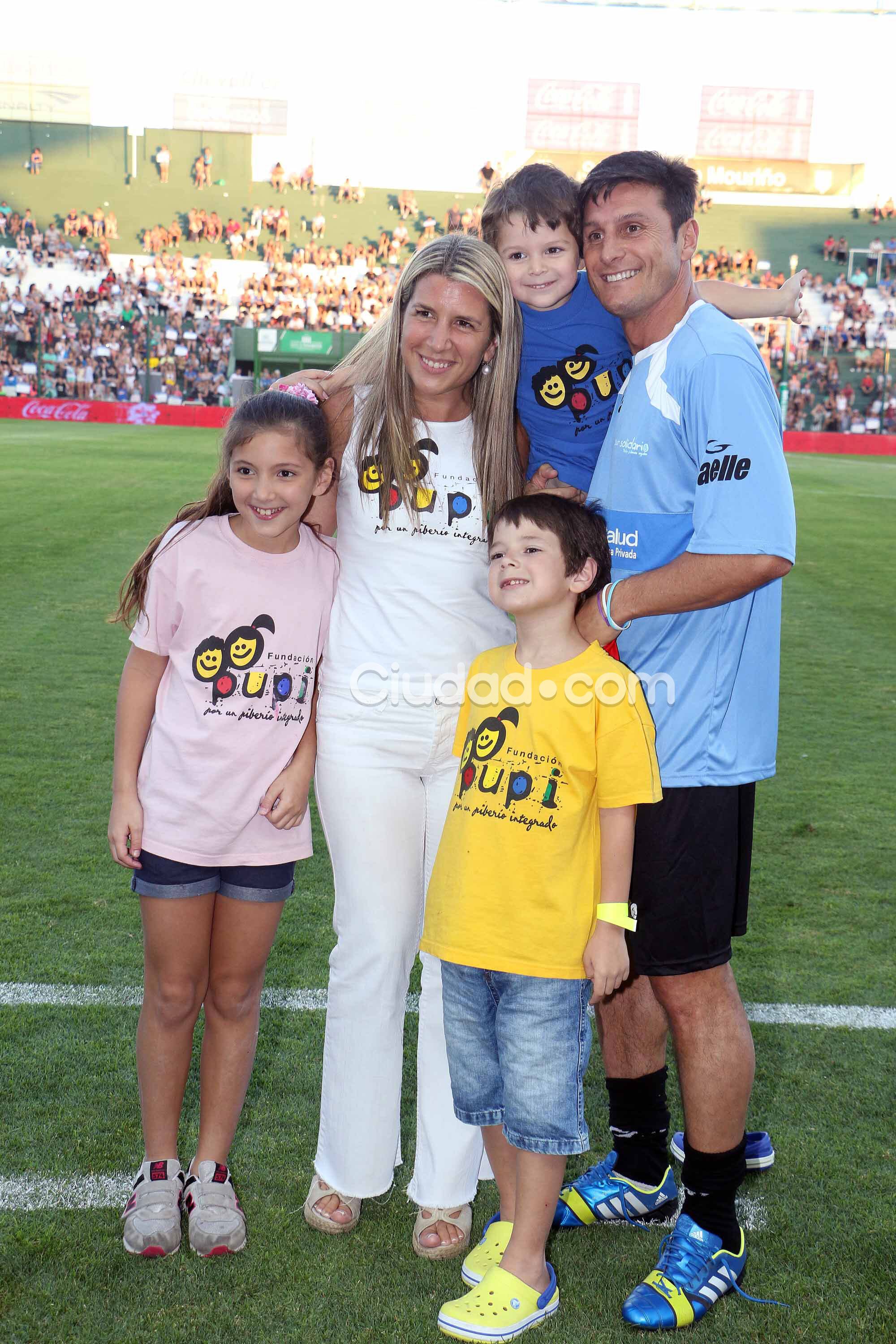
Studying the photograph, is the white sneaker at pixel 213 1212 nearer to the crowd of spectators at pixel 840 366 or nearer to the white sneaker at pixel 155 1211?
the white sneaker at pixel 155 1211

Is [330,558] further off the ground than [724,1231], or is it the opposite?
[330,558]

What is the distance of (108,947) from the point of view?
368cm

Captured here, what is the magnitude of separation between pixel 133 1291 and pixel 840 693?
20.9 feet

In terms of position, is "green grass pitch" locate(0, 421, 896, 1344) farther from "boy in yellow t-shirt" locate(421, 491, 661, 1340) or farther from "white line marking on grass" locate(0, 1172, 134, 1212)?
"boy in yellow t-shirt" locate(421, 491, 661, 1340)

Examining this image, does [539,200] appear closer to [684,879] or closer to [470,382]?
[470,382]

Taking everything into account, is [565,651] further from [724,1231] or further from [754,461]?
[724,1231]

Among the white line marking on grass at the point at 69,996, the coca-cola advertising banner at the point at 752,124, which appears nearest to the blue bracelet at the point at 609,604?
the white line marking on grass at the point at 69,996

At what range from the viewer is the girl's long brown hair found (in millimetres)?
2410

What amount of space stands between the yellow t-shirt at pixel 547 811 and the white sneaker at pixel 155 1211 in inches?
30.4

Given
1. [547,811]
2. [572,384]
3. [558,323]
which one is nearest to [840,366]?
[558,323]

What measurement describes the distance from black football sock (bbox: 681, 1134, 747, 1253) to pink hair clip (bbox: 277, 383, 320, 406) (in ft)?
5.45

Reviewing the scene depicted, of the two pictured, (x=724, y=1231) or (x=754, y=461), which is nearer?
(x=754, y=461)

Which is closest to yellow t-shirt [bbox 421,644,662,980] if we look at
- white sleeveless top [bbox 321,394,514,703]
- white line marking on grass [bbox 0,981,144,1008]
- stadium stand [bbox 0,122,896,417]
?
white sleeveless top [bbox 321,394,514,703]

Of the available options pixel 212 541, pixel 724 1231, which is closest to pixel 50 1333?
pixel 724 1231
